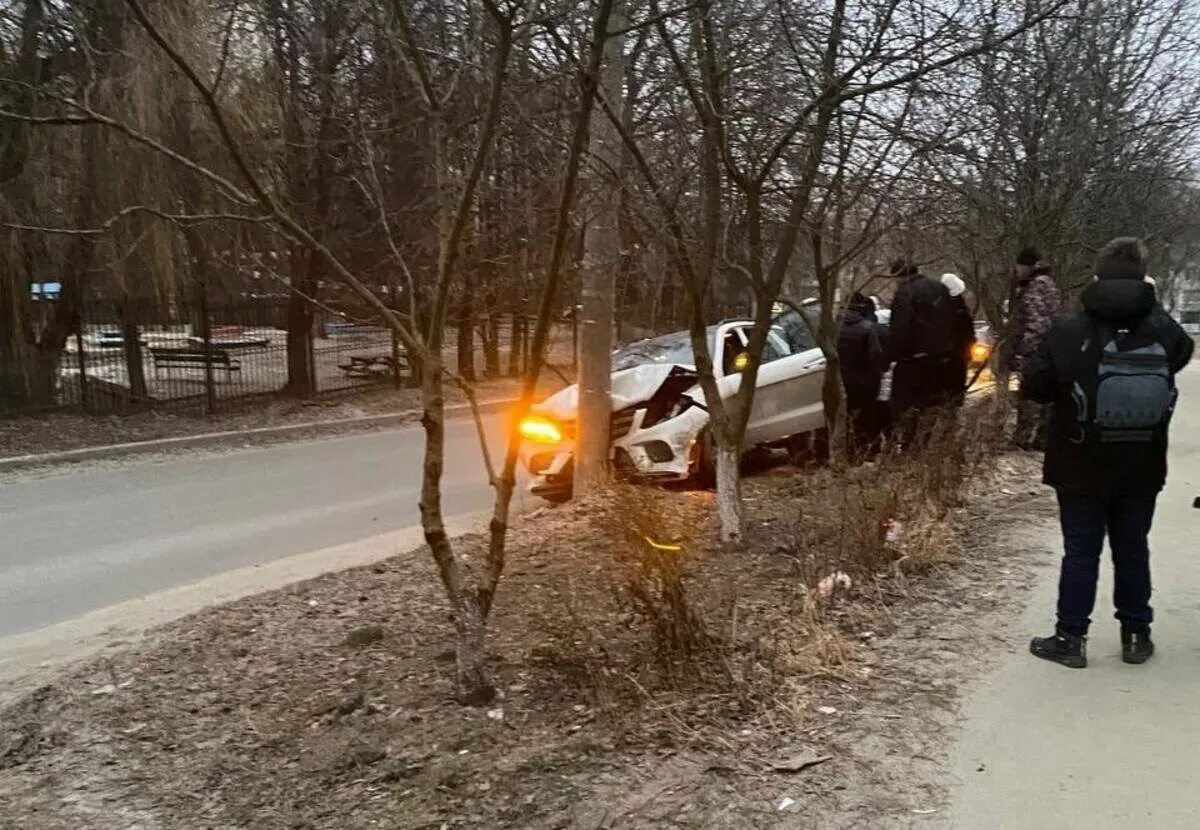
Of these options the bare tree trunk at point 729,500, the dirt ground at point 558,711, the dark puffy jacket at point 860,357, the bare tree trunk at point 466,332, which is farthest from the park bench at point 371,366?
the dirt ground at point 558,711

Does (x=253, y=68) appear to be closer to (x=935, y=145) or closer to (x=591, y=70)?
(x=935, y=145)

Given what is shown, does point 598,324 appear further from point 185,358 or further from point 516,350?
point 516,350

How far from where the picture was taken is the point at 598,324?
25.6 feet

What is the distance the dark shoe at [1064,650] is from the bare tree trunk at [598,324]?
391 cm

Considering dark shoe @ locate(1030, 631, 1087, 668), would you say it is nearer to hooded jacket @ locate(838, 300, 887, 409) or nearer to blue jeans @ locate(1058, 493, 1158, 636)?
blue jeans @ locate(1058, 493, 1158, 636)

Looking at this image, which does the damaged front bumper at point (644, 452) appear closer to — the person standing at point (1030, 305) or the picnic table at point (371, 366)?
the person standing at point (1030, 305)

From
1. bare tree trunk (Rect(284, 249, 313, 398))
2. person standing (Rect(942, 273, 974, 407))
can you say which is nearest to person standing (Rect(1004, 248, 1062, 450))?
person standing (Rect(942, 273, 974, 407))

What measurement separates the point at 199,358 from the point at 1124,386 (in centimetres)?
1519

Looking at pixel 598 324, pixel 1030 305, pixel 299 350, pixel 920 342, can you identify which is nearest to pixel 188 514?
pixel 598 324

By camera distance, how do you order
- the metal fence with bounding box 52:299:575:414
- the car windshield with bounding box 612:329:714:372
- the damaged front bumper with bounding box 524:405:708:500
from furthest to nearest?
1. the metal fence with bounding box 52:299:575:414
2. the car windshield with bounding box 612:329:714:372
3. the damaged front bumper with bounding box 524:405:708:500

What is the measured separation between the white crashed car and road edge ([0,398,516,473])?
3.33m

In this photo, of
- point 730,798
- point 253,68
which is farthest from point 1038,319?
point 253,68

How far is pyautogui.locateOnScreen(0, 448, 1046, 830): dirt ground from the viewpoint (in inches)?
130

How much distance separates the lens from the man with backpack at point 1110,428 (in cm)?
405
